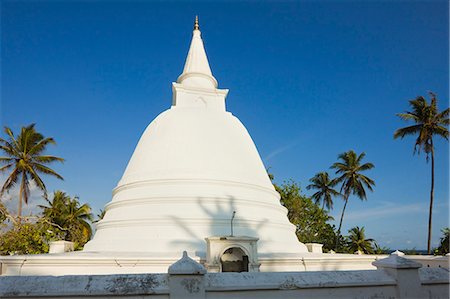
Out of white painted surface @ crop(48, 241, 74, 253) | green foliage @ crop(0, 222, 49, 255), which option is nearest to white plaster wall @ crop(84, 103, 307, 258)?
white painted surface @ crop(48, 241, 74, 253)

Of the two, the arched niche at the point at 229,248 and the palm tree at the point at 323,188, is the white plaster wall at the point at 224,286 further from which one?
the palm tree at the point at 323,188

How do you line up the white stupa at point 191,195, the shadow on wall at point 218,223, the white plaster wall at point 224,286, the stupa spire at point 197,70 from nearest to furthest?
1. the white plaster wall at point 224,286
2. the shadow on wall at point 218,223
3. the white stupa at point 191,195
4. the stupa spire at point 197,70

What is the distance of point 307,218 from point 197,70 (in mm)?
21531

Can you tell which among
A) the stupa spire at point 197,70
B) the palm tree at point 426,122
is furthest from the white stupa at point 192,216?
the palm tree at point 426,122

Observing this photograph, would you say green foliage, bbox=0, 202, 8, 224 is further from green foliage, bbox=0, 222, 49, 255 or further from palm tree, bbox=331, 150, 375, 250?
palm tree, bbox=331, 150, 375, 250

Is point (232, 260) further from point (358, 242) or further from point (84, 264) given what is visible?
point (358, 242)

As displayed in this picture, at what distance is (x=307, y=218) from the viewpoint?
3419 cm

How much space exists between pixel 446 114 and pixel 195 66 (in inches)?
795

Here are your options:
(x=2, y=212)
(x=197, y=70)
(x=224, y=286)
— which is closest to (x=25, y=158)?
(x=2, y=212)

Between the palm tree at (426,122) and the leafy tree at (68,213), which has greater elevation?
the palm tree at (426,122)

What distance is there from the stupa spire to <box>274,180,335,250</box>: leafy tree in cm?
1759

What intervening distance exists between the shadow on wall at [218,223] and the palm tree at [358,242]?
85.4ft

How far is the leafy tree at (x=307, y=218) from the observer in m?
33.5

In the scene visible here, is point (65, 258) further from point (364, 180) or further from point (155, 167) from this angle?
point (364, 180)
